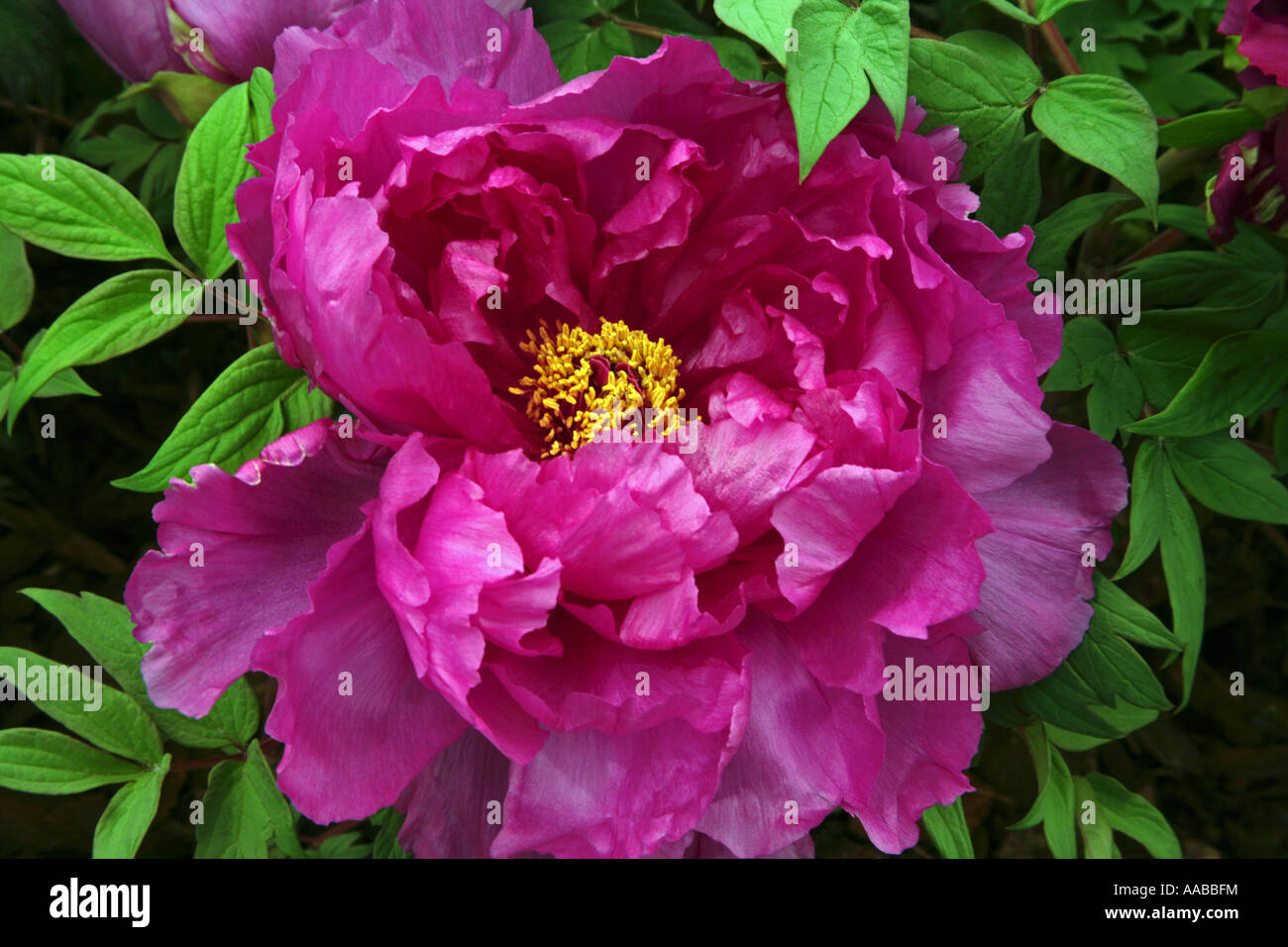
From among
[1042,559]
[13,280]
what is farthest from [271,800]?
[1042,559]

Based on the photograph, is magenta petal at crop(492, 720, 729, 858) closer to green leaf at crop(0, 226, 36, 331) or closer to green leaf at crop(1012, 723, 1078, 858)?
green leaf at crop(1012, 723, 1078, 858)

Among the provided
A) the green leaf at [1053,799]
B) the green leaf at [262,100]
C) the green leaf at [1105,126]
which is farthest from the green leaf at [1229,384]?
the green leaf at [262,100]

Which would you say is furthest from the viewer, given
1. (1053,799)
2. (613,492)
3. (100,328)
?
(1053,799)

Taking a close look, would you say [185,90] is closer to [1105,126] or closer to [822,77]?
[822,77]

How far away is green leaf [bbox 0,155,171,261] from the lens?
0.67 metres

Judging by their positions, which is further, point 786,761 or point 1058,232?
point 1058,232

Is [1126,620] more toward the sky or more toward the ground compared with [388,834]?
more toward the sky

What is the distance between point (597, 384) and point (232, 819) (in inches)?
14.3

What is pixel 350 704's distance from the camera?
1.94 ft

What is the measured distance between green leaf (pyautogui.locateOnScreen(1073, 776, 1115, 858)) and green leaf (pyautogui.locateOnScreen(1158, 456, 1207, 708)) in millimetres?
113

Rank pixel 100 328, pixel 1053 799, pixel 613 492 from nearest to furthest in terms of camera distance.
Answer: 1. pixel 613 492
2. pixel 100 328
3. pixel 1053 799

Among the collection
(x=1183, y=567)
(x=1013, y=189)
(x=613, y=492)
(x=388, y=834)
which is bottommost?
(x=388, y=834)

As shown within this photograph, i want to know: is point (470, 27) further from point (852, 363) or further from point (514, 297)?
point (852, 363)

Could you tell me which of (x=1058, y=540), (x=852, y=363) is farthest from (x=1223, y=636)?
(x=852, y=363)
